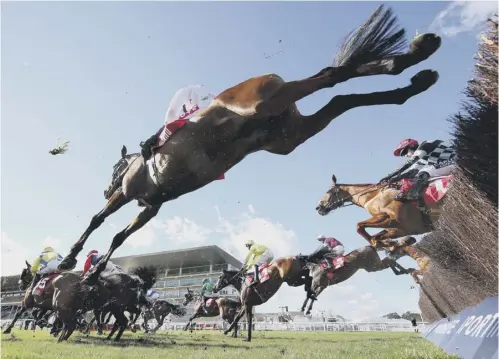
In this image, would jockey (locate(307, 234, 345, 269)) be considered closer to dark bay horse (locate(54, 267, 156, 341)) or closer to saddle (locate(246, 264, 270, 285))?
saddle (locate(246, 264, 270, 285))

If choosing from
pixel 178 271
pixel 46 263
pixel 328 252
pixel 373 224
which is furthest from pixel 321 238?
pixel 178 271

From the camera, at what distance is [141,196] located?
5098mm

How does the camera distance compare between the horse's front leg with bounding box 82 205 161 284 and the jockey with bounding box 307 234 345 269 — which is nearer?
the horse's front leg with bounding box 82 205 161 284

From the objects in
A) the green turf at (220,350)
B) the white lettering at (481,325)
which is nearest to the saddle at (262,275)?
the green turf at (220,350)

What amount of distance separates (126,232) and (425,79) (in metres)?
4.29

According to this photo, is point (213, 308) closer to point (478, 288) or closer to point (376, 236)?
point (376, 236)

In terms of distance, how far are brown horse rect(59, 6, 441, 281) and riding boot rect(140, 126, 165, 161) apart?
128mm

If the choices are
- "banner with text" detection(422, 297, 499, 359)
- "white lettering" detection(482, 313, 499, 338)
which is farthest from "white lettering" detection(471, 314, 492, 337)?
"white lettering" detection(482, 313, 499, 338)

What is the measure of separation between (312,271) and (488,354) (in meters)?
9.61

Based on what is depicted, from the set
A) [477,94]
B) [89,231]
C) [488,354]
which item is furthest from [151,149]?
[488,354]

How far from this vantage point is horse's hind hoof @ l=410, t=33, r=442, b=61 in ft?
11.4

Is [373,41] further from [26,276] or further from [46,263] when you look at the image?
[26,276]

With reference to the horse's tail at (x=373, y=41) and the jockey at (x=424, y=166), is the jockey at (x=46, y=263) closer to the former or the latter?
the jockey at (x=424, y=166)

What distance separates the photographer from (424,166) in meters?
8.24
